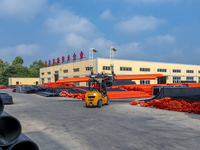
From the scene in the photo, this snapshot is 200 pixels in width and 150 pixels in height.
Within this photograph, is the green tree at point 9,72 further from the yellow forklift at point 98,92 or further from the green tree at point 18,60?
the yellow forklift at point 98,92

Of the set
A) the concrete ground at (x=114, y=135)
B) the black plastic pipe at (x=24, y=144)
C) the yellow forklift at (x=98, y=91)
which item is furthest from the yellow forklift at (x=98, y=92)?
the black plastic pipe at (x=24, y=144)

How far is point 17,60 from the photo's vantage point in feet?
397

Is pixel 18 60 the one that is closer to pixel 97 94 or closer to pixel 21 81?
pixel 21 81

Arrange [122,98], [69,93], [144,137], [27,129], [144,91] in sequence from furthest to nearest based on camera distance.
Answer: [144,91] → [69,93] → [122,98] → [27,129] → [144,137]

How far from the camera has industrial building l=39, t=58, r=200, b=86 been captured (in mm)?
48344

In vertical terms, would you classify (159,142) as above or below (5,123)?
below

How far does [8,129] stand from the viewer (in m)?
3.80

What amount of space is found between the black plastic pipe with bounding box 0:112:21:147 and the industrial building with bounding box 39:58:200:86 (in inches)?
1639

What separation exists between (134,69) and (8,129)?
4927 centimetres

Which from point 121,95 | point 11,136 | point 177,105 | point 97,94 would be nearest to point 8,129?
point 11,136

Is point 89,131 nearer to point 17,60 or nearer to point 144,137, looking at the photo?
point 144,137

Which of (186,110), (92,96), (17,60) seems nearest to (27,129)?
(92,96)

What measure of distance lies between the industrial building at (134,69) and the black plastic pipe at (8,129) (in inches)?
1639

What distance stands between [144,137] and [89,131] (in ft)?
7.19
